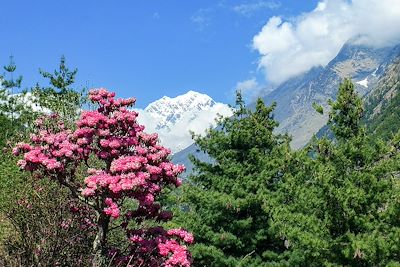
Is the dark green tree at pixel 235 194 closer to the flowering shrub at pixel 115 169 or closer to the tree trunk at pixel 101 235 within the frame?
the flowering shrub at pixel 115 169

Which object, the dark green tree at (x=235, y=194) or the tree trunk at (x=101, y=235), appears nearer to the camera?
the tree trunk at (x=101, y=235)

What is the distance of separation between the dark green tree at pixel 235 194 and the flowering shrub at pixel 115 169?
7576 mm

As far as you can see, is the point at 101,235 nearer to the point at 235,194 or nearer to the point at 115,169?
the point at 115,169

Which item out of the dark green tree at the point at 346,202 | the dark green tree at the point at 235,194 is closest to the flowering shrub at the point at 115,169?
the dark green tree at the point at 346,202

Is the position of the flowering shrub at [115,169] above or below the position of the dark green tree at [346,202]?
above

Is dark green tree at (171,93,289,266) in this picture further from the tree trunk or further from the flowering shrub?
the tree trunk

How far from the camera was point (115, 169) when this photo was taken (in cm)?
1273

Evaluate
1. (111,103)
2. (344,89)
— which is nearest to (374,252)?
(344,89)

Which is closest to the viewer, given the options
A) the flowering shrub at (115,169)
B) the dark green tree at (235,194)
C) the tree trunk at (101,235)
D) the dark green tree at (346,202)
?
the flowering shrub at (115,169)

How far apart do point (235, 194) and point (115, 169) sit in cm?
1128

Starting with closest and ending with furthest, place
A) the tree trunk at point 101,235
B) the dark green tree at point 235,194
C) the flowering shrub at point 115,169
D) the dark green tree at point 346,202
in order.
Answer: the flowering shrub at point 115,169
the tree trunk at point 101,235
the dark green tree at point 346,202
the dark green tree at point 235,194

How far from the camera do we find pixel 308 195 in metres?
18.5

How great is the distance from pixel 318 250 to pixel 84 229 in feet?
26.8

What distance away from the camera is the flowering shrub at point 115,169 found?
1277 centimetres
